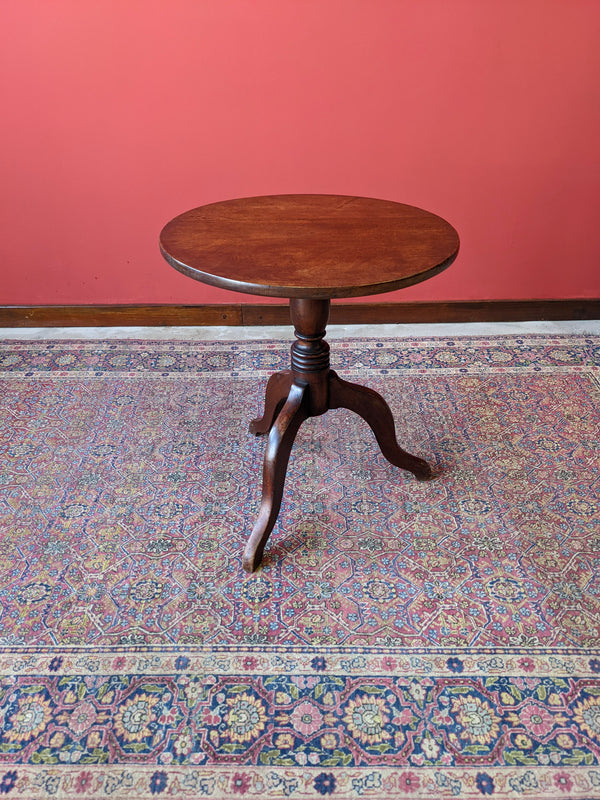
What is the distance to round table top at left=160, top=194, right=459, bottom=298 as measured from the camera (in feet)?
5.11

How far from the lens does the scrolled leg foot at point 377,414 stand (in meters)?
2.04

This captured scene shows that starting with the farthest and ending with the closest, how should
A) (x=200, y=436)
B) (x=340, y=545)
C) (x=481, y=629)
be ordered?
(x=200, y=436) → (x=340, y=545) → (x=481, y=629)

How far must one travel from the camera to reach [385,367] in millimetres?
2846

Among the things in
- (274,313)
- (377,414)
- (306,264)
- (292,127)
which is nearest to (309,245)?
(306,264)

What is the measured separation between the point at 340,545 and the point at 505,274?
1.74m

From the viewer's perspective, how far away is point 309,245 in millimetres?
1752

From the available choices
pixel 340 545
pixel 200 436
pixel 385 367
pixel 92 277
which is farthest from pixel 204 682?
pixel 92 277

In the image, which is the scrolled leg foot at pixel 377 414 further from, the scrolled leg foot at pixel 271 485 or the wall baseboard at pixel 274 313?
the wall baseboard at pixel 274 313

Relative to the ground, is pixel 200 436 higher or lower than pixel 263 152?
lower

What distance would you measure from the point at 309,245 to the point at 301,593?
915 mm

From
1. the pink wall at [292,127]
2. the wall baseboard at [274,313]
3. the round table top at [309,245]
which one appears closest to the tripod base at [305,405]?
the round table top at [309,245]

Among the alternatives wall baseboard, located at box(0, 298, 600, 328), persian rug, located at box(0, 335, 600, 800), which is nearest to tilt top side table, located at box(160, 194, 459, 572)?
persian rug, located at box(0, 335, 600, 800)

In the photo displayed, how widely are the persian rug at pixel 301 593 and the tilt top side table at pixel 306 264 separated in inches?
8.0

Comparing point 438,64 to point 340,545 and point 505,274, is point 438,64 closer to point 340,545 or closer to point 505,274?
point 505,274
